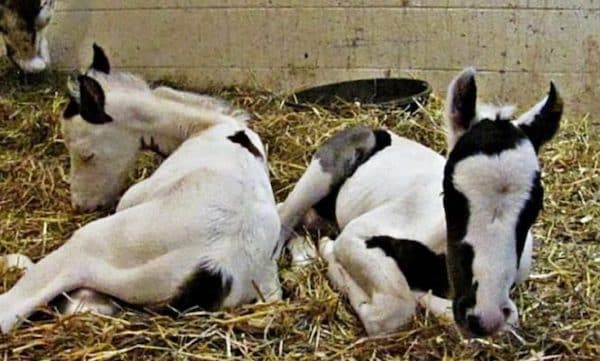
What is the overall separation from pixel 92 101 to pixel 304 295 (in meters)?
1.16

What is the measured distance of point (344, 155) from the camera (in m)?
3.64

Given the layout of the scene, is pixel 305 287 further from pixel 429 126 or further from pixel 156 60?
pixel 156 60

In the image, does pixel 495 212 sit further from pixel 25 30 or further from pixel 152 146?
pixel 25 30

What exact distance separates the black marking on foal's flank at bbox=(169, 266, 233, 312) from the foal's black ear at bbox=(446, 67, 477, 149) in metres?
0.79

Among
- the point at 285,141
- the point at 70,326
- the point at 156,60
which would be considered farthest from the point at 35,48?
the point at 70,326

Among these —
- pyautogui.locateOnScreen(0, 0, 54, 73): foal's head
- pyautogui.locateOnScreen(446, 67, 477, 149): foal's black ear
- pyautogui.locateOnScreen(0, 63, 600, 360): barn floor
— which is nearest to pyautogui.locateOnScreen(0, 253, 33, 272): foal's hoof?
pyautogui.locateOnScreen(0, 63, 600, 360): barn floor

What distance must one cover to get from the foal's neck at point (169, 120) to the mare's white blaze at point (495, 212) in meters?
1.46

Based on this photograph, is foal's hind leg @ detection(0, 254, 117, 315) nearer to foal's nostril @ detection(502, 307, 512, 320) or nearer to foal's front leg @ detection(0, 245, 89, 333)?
foal's front leg @ detection(0, 245, 89, 333)

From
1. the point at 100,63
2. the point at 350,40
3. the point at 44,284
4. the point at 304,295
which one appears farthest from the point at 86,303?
the point at 350,40

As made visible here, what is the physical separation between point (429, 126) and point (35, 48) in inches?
116

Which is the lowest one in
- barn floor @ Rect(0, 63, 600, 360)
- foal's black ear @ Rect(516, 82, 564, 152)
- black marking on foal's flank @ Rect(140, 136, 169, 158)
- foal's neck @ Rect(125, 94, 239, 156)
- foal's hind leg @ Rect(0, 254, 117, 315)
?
barn floor @ Rect(0, 63, 600, 360)

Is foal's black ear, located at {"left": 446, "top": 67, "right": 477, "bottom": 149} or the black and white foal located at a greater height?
foal's black ear, located at {"left": 446, "top": 67, "right": 477, "bottom": 149}

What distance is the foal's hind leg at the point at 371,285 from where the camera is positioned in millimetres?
2697

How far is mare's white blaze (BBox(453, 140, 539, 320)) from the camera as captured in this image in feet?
7.45
